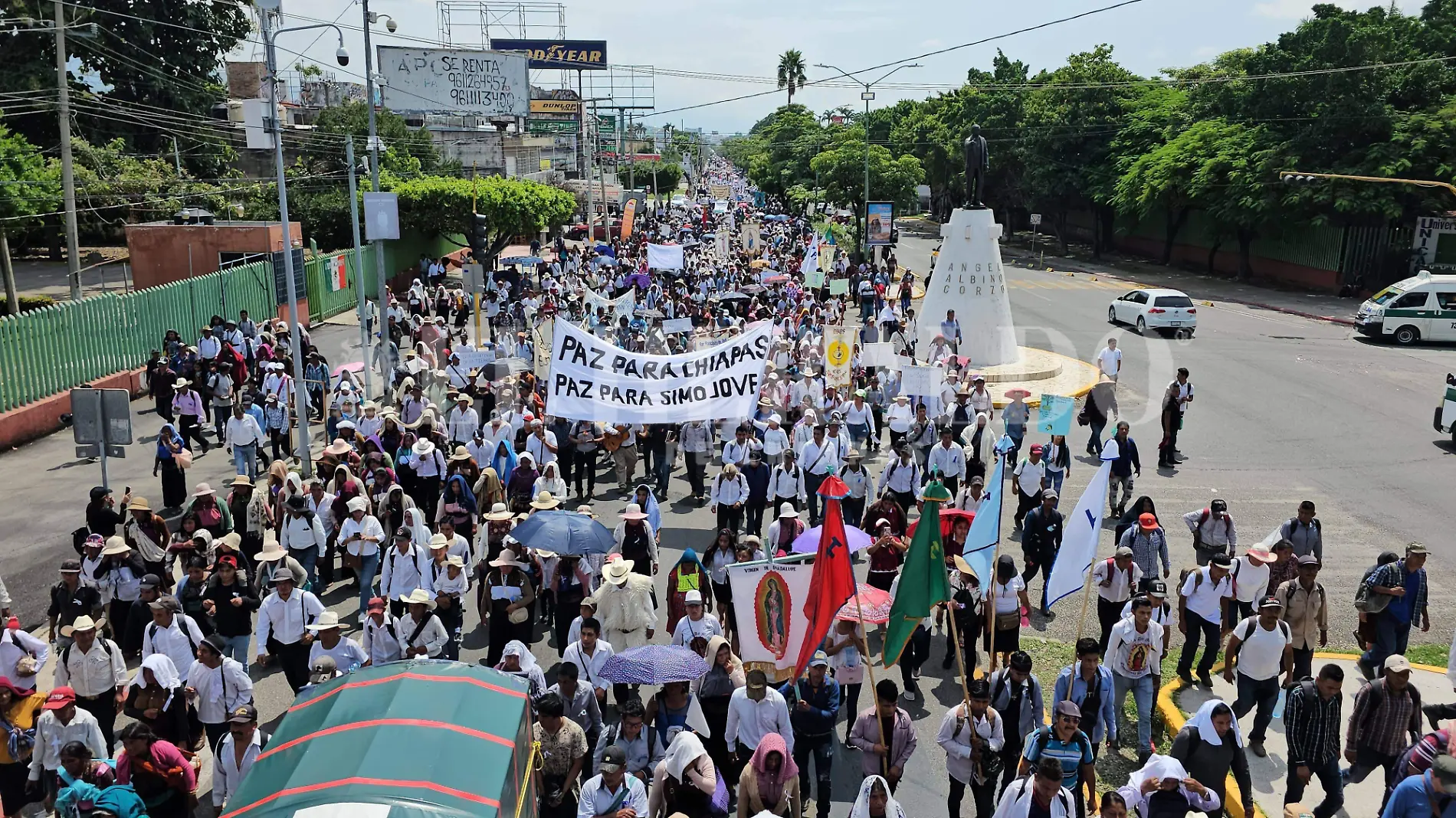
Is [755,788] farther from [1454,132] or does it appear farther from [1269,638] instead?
[1454,132]

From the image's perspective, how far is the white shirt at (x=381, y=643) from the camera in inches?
345

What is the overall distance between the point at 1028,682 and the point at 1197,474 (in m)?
11.3

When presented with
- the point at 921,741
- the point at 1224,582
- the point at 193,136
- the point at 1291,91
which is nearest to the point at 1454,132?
the point at 1291,91

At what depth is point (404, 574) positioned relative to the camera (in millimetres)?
9938

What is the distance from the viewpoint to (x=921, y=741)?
9156 mm

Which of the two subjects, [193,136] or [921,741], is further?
[193,136]

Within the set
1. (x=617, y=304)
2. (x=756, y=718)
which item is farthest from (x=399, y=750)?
(x=617, y=304)

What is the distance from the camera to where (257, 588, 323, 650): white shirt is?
29.5 ft

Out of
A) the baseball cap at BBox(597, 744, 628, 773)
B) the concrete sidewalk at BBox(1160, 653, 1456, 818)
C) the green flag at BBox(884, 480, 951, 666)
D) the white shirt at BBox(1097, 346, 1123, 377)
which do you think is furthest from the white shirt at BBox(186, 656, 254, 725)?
the white shirt at BBox(1097, 346, 1123, 377)

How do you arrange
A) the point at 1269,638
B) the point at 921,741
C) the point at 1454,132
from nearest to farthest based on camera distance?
the point at 1269,638, the point at 921,741, the point at 1454,132

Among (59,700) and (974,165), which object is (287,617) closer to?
(59,700)

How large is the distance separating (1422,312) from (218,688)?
106 ft

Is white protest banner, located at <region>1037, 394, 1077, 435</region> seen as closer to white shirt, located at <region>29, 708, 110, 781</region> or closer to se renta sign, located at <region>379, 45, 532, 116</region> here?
white shirt, located at <region>29, 708, 110, 781</region>

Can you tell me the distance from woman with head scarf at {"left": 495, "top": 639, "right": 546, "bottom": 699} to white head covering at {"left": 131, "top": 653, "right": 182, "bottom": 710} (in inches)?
92.7
